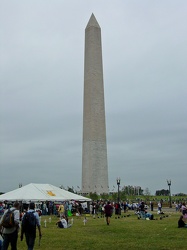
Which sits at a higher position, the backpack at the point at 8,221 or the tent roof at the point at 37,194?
the tent roof at the point at 37,194

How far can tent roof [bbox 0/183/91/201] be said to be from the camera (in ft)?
78.4

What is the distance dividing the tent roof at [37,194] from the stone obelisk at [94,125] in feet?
88.9

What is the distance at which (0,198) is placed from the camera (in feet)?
79.9

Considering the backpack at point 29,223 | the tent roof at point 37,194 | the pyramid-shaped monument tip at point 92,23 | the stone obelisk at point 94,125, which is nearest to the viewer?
the backpack at point 29,223

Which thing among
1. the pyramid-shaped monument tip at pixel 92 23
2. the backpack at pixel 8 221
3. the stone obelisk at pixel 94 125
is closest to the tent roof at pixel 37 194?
the backpack at pixel 8 221

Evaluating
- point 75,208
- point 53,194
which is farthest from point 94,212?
point 53,194

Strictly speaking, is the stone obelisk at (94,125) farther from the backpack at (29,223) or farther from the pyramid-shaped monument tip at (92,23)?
the backpack at (29,223)

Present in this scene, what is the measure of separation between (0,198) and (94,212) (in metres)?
11.4

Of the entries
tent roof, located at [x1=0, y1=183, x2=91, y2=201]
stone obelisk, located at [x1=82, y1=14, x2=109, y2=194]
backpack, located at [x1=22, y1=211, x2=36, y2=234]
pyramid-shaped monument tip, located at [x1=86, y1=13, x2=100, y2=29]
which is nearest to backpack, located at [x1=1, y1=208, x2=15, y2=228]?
backpack, located at [x1=22, y1=211, x2=36, y2=234]

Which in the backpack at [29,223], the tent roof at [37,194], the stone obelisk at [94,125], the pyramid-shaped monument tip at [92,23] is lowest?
the backpack at [29,223]

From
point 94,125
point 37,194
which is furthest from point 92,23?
point 37,194

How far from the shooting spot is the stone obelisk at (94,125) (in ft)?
177

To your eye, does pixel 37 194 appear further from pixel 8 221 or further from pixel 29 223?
pixel 8 221

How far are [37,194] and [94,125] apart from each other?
3056 centimetres
